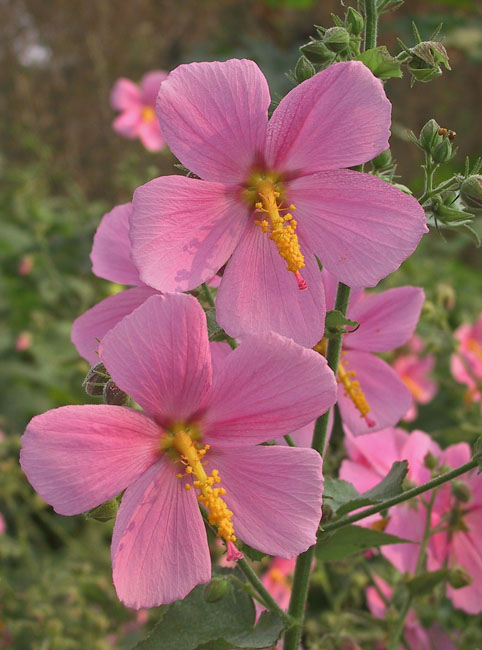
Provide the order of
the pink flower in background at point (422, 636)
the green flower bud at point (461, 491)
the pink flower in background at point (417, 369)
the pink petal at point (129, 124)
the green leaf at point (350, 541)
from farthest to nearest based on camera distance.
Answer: the pink petal at point (129, 124), the pink flower in background at point (417, 369), the pink flower in background at point (422, 636), the green flower bud at point (461, 491), the green leaf at point (350, 541)

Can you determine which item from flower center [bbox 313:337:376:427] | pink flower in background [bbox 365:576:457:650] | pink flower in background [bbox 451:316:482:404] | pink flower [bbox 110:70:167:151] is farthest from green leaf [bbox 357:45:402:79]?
pink flower [bbox 110:70:167:151]

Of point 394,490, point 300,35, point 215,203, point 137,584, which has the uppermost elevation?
point 215,203

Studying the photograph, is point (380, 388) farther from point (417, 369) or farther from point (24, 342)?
point (24, 342)

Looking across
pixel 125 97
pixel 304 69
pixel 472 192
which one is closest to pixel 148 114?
pixel 125 97

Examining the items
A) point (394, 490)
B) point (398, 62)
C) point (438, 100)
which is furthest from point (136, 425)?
point (438, 100)

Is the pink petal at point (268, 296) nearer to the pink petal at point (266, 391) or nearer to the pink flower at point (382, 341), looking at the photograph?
the pink petal at point (266, 391)

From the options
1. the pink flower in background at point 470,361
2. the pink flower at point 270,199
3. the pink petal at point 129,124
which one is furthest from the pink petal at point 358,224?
the pink petal at point 129,124

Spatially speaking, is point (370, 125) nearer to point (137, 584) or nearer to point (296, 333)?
point (296, 333)

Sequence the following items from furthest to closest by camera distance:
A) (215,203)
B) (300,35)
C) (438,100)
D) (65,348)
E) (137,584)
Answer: (300,35) < (438,100) < (65,348) < (215,203) < (137,584)
